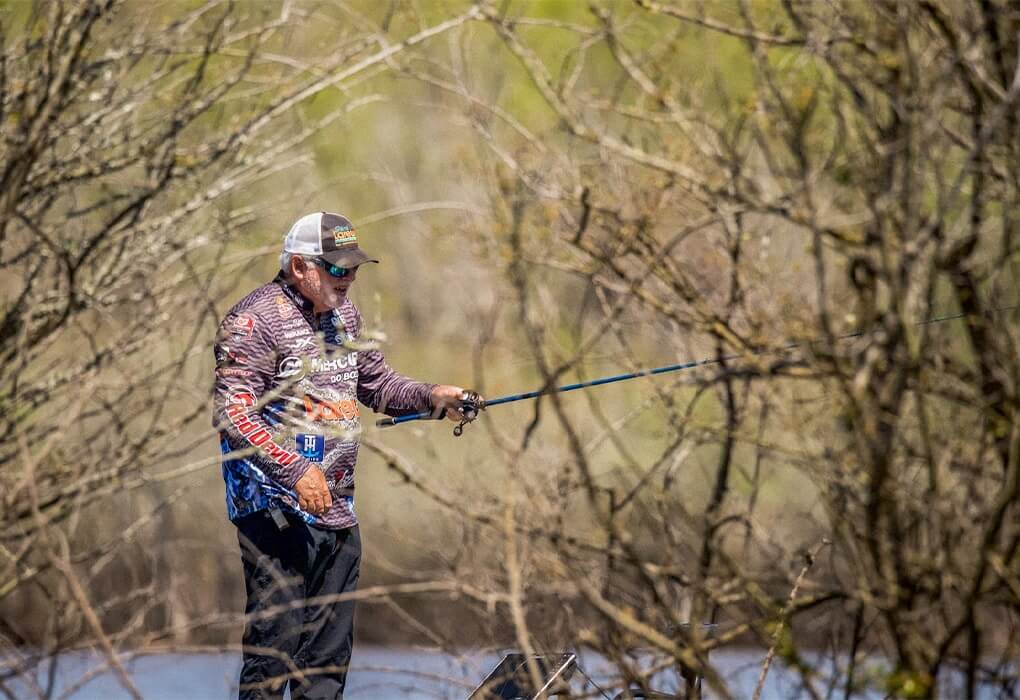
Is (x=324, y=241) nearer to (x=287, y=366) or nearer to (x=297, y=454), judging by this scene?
(x=287, y=366)

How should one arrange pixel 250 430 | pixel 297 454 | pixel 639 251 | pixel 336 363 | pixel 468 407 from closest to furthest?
1. pixel 250 430
2. pixel 297 454
3. pixel 336 363
4. pixel 468 407
5. pixel 639 251

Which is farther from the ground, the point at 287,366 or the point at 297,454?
the point at 287,366

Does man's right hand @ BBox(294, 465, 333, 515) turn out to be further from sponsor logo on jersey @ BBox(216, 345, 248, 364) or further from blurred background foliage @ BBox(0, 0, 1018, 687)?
sponsor logo on jersey @ BBox(216, 345, 248, 364)

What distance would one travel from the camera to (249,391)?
3709 millimetres

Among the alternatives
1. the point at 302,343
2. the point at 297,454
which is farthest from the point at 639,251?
the point at 297,454

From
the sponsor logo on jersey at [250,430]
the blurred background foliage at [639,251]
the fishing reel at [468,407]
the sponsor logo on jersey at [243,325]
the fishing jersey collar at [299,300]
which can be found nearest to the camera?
the blurred background foliage at [639,251]

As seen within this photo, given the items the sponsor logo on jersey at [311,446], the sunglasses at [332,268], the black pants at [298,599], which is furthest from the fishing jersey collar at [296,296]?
the black pants at [298,599]

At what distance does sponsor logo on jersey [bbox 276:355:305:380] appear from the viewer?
378 cm

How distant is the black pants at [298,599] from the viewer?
3779 mm

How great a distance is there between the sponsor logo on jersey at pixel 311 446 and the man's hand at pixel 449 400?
39 centimetres

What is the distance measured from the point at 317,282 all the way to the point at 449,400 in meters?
0.53

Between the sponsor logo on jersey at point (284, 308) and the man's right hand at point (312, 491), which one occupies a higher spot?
the sponsor logo on jersey at point (284, 308)

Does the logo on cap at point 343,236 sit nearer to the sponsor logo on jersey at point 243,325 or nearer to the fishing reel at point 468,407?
the sponsor logo on jersey at point 243,325

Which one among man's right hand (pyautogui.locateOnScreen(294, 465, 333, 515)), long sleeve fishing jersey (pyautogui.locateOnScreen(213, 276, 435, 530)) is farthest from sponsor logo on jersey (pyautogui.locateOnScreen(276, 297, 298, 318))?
man's right hand (pyautogui.locateOnScreen(294, 465, 333, 515))
